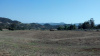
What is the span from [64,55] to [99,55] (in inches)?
126

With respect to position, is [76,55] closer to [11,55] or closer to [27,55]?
[27,55]

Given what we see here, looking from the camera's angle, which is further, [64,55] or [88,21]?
[88,21]

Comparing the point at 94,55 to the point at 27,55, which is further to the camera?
the point at 94,55

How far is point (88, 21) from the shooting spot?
102250mm

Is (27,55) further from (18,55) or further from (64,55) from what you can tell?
(64,55)

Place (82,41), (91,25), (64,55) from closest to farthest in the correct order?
(64,55) → (82,41) → (91,25)

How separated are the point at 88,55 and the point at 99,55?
3.41 feet

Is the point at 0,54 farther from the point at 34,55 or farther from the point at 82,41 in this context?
the point at 82,41

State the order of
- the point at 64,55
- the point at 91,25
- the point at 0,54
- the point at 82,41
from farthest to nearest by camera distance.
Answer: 1. the point at 91,25
2. the point at 82,41
3. the point at 64,55
4. the point at 0,54

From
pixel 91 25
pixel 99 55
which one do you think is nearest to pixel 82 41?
pixel 99 55

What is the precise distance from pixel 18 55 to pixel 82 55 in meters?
5.78

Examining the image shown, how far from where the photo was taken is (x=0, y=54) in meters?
15.2

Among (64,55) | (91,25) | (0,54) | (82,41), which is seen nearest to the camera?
(0,54)

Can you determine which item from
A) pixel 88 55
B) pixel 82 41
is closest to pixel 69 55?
pixel 88 55
